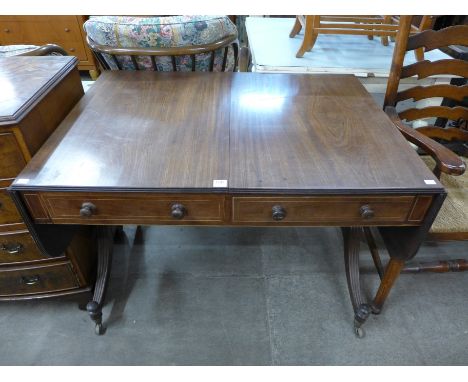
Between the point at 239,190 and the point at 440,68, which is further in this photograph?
the point at 440,68

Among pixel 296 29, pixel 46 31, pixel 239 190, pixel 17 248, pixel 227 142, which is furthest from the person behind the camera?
pixel 46 31

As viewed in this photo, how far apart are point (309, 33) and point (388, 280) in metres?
1.23

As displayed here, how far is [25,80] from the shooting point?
0.95 m

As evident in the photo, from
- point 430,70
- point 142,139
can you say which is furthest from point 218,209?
point 430,70

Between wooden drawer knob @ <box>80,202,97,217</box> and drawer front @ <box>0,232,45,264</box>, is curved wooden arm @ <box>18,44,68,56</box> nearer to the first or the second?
drawer front @ <box>0,232,45,264</box>

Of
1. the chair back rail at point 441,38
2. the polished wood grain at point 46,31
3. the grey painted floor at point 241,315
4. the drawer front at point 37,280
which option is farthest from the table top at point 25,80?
the polished wood grain at point 46,31

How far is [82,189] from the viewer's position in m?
0.75

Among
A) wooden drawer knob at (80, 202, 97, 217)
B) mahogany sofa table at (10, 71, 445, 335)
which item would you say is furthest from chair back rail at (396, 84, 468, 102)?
wooden drawer knob at (80, 202, 97, 217)

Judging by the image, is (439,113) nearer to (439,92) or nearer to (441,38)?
(439,92)

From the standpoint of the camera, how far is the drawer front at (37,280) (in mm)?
1148

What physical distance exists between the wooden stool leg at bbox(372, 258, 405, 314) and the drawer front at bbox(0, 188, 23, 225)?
1236 mm

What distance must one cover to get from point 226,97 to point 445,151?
0.73m

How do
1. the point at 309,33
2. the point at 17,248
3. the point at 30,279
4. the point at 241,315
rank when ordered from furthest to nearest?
1. the point at 309,33
2. the point at 241,315
3. the point at 30,279
4. the point at 17,248
